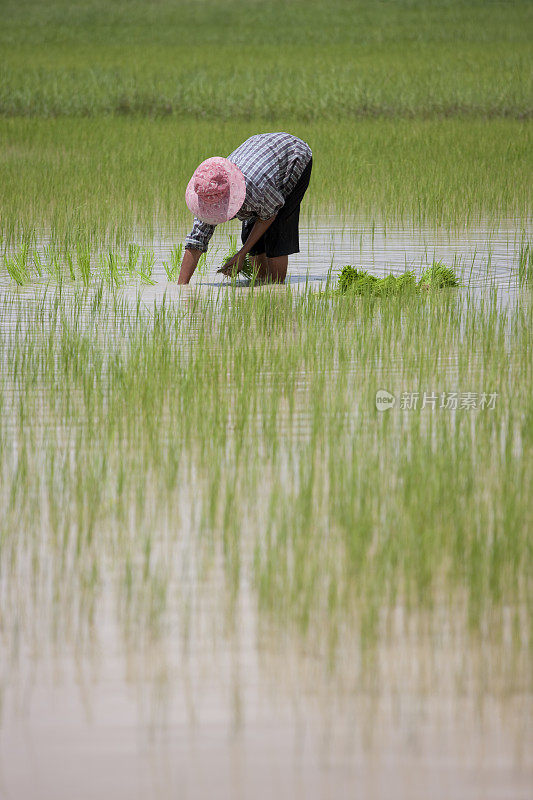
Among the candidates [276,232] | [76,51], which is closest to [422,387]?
[276,232]

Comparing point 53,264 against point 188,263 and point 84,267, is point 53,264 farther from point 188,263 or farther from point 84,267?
point 188,263

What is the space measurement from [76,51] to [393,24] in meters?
8.76

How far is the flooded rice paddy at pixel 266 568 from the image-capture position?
70.4 inches

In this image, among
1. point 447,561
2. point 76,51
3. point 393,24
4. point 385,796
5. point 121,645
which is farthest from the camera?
point 393,24

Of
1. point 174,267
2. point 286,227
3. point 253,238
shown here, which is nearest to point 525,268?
point 286,227

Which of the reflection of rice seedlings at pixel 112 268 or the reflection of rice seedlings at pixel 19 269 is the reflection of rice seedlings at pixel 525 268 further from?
the reflection of rice seedlings at pixel 19 269

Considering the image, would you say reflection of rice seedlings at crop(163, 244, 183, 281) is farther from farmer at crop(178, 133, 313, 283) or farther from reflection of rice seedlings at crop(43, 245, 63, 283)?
reflection of rice seedlings at crop(43, 245, 63, 283)

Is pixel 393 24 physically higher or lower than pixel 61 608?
higher

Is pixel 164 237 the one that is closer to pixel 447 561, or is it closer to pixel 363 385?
pixel 363 385

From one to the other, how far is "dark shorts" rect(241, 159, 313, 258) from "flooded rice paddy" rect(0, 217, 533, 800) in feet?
4.62

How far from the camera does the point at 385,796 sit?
1.67 meters

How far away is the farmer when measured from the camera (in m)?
5.11

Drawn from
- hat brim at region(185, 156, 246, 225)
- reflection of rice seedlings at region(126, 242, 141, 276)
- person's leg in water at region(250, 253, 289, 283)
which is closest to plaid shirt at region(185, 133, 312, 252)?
hat brim at region(185, 156, 246, 225)

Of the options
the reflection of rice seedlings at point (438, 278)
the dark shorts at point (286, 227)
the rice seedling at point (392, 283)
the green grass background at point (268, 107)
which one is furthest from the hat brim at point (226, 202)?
the green grass background at point (268, 107)
